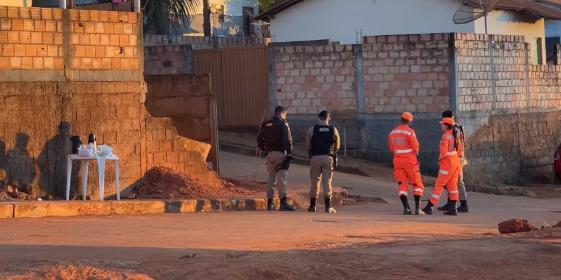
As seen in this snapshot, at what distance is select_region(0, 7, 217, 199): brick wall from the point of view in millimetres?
15742

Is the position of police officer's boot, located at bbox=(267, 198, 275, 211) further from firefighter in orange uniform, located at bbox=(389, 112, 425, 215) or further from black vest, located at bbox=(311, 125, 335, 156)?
firefighter in orange uniform, located at bbox=(389, 112, 425, 215)

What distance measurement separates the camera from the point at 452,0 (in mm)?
32688

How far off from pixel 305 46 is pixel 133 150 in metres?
10.3

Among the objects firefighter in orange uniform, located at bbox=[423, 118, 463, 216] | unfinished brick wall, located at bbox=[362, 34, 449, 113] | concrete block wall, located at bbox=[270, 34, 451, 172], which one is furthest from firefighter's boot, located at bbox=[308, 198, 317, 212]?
unfinished brick wall, located at bbox=[362, 34, 449, 113]

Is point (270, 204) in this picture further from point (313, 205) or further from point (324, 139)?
point (324, 139)

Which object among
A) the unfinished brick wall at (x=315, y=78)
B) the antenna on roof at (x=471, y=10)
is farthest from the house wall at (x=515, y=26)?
the unfinished brick wall at (x=315, y=78)

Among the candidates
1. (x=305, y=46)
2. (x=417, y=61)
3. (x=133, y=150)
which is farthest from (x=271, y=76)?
(x=133, y=150)

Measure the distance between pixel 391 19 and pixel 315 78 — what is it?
26.0 ft

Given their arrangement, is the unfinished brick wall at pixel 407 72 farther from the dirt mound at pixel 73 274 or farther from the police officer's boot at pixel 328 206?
the dirt mound at pixel 73 274

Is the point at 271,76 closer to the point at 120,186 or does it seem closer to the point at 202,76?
the point at 202,76

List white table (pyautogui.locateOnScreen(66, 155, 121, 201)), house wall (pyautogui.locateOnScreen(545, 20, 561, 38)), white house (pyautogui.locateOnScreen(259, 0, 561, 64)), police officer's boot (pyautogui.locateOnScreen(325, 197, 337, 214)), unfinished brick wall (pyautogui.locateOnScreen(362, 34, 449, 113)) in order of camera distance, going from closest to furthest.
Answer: white table (pyautogui.locateOnScreen(66, 155, 121, 201)) → police officer's boot (pyautogui.locateOnScreen(325, 197, 337, 214)) → unfinished brick wall (pyautogui.locateOnScreen(362, 34, 449, 113)) → white house (pyautogui.locateOnScreen(259, 0, 561, 64)) → house wall (pyautogui.locateOnScreen(545, 20, 561, 38))

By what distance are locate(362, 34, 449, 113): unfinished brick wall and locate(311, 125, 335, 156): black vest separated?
883cm

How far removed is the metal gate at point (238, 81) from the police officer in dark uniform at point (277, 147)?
10155mm

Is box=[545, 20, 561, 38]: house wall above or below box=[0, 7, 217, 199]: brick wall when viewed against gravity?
above
